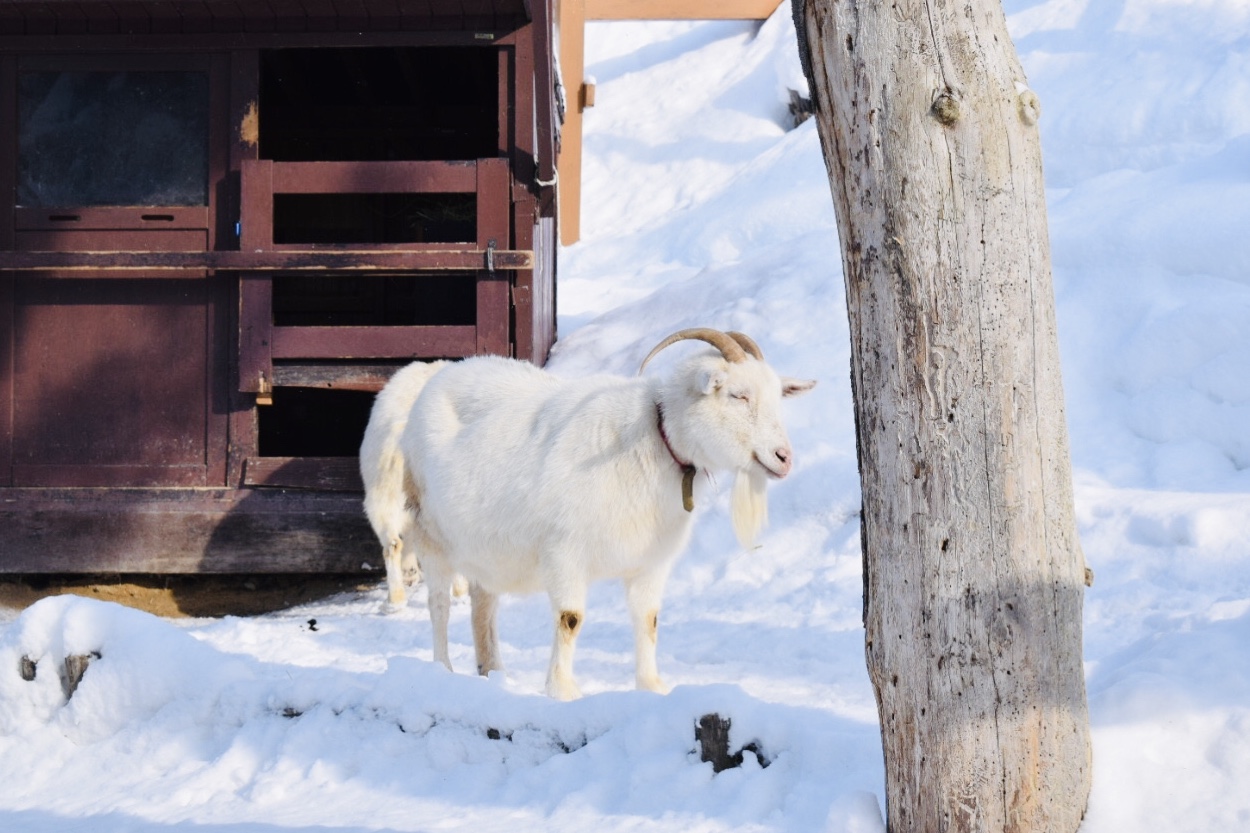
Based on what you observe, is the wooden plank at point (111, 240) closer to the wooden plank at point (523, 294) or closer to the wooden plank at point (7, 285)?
the wooden plank at point (7, 285)

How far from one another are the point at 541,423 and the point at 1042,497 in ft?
9.80

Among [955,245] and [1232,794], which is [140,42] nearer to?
[955,245]

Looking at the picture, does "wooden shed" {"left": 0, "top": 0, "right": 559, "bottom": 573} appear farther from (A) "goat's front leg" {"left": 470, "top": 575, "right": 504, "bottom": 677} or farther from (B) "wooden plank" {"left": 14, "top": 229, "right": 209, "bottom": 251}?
(A) "goat's front leg" {"left": 470, "top": 575, "right": 504, "bottom": 677}

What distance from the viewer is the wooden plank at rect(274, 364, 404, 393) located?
8078 mm

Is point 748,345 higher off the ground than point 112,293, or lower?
lower

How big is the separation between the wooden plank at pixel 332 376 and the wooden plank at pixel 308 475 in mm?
485

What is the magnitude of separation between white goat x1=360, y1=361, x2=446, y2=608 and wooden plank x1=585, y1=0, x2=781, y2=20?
426 inches

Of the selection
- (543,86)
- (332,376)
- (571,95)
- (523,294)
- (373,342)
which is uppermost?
(571,95)

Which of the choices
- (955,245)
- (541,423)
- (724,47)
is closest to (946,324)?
(955,245)

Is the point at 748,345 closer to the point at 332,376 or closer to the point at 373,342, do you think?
the point at 373,342

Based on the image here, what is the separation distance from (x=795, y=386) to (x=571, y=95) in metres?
10.1

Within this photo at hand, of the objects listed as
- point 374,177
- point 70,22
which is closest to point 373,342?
point 374,177

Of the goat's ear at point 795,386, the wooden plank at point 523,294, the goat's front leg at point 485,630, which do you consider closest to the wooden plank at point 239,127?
the wooden plank at point 523,294

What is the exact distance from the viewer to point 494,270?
26.4 feet
